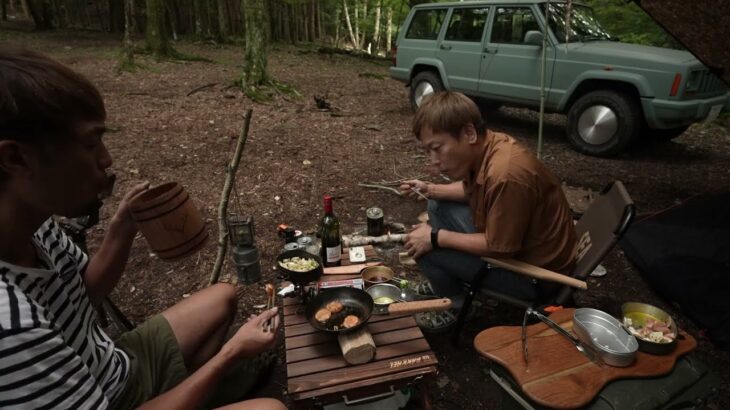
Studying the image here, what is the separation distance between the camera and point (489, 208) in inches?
86.7

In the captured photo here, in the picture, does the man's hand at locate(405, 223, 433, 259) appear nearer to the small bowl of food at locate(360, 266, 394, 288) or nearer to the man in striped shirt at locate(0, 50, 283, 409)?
the small bowl of food at locate(360, 266, 394, 288)

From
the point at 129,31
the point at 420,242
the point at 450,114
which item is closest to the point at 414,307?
→ the point at 420,242

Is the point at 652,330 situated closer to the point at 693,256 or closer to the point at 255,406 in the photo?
the point at 255,406

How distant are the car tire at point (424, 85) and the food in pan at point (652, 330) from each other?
6.25 meters

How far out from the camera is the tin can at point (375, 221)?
3584 millimetres

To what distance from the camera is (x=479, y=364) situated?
2.59 m

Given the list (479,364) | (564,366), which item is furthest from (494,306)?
(564,366)

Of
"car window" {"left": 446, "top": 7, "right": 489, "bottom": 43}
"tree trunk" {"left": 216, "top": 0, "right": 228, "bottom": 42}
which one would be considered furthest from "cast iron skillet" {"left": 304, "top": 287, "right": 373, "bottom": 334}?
"tree trunk" {"left": 216, "top": 0, "right": 228, "bottom": 42}

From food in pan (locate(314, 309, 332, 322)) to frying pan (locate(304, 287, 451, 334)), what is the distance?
0.01 m

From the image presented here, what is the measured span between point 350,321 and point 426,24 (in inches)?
296

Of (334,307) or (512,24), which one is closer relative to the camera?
(334,307)

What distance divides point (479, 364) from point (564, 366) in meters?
0.90

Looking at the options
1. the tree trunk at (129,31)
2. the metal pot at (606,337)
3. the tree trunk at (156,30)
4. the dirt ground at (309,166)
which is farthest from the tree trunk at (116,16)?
the metal pot at (606,337)

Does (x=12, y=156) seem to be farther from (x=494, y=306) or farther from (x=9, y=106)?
(x=494, y=306)
